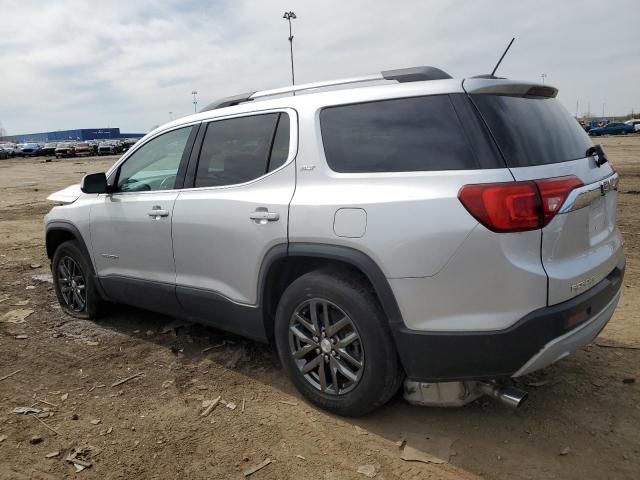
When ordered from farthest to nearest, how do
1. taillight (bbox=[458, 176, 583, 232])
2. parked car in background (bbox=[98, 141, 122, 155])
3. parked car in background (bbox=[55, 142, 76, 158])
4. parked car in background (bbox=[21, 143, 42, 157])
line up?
parked car in background (bbox=[21, 143, 42, 157]), parked car in background (bbox=[98, 141, 122, 155]), parked car in background (bbox=[55, 142, 76, 158]), taillight (bbox=[458, 176, 583, 232])

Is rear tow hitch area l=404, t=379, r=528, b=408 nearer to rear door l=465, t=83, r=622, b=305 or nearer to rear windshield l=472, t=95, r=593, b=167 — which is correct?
rear door l=465, t=83, r=622, b=305

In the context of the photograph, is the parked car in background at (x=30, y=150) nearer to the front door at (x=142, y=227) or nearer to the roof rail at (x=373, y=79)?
the front door at (x=142, y=227)

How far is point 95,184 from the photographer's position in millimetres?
4375

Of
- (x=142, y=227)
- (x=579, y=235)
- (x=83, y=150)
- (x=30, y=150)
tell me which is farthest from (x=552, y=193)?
(x=30, y=150)

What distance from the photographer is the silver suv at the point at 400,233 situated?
2447 millimetres

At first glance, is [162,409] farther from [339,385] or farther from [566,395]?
[566,395]

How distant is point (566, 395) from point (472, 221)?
1.55 metres

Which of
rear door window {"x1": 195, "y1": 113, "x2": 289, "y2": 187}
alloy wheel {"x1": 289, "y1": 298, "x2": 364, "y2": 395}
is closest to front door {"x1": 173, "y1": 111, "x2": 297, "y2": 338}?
rear door window {"x1": 195, "y1": 113, "x2": 289, "y2": 187}

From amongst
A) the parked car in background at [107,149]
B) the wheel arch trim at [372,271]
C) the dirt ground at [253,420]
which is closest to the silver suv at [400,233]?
the wheel arch trim at [372,271]

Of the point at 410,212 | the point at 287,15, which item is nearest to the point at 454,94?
the point at 410,212

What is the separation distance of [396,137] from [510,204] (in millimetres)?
719

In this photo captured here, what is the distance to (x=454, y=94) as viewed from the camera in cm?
262

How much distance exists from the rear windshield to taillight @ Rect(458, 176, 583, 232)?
0.47 feet

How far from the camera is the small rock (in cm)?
261
